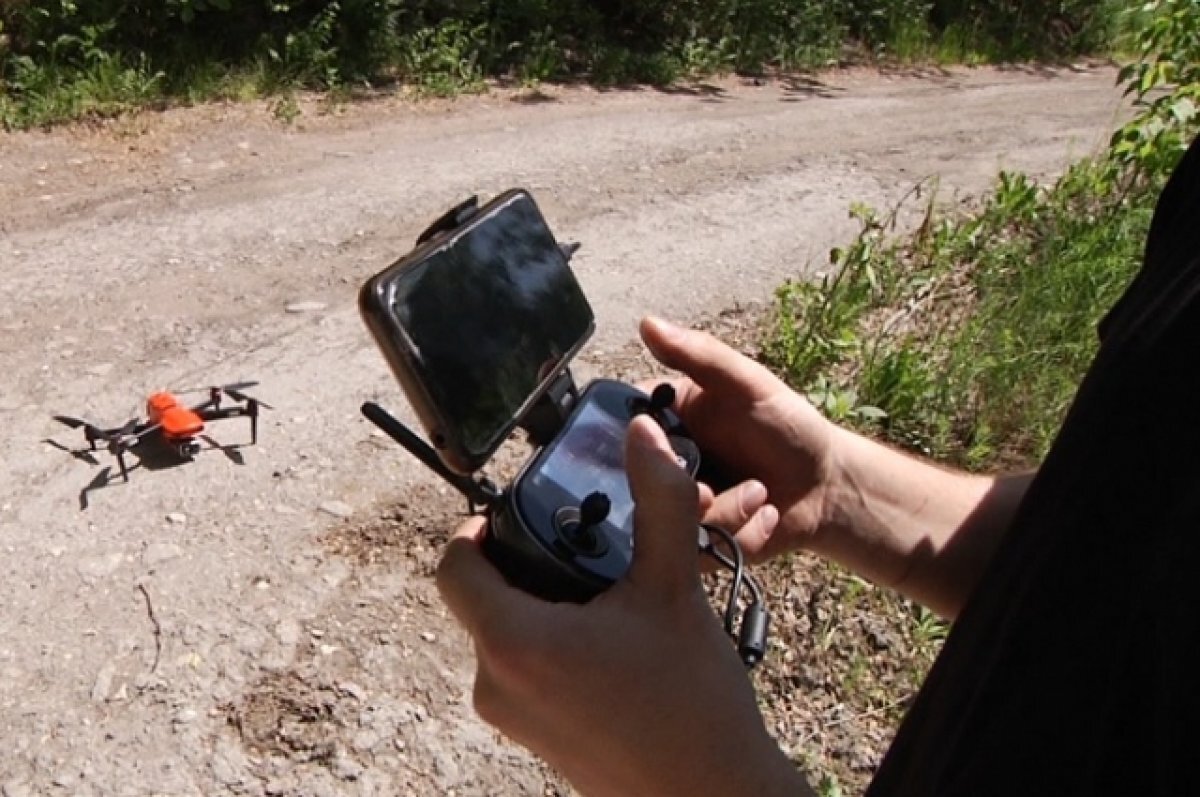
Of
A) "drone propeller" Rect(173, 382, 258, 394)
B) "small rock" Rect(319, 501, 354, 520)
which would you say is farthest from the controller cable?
"drone propeller" Rect(173, 382, 258, 394)

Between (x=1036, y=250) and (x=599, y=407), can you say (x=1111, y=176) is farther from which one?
(x=599, y=407)

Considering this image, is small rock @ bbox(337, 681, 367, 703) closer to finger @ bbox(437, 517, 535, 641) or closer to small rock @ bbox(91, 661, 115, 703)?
small rock @ bbox(91, 661, 115, 703)

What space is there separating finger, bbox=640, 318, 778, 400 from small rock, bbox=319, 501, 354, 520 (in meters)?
1.59

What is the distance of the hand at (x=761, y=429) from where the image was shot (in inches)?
63.8

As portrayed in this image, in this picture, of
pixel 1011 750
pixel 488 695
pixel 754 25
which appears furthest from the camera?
pixel 754 25

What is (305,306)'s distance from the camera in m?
4.20

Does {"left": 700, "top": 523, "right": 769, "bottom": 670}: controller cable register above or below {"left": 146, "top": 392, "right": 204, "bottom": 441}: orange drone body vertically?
above

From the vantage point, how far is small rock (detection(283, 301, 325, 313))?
13.6ft

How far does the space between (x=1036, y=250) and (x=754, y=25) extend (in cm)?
558

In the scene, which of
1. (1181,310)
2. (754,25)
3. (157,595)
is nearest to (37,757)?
(157,595)

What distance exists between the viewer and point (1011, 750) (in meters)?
0.75

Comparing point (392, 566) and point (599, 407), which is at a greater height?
point (599, 407)

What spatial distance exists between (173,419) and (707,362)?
6.41 feet

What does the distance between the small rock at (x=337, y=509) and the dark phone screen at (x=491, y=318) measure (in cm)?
168
